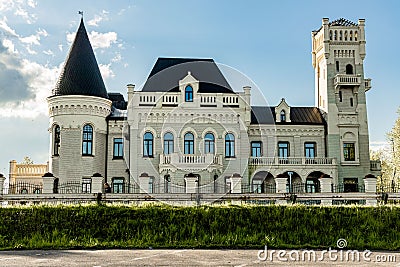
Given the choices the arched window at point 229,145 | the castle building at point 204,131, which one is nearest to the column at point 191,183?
the castle building at point 204,131

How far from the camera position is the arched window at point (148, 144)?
3569cm

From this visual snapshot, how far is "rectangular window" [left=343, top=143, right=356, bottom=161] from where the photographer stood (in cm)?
3803

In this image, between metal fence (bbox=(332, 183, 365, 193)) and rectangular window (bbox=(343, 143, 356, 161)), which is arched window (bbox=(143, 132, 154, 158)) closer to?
metal fence (bbox=(332, 183, 365, 193))

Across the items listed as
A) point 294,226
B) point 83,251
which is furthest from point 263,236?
point 83,251

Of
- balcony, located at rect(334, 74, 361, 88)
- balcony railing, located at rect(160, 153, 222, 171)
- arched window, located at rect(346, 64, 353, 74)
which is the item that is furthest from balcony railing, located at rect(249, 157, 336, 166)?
arched window, located at rect(346, 64, 353, 74)

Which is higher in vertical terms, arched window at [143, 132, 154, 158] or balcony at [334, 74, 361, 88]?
balcony at [334, 74, 361, 88]

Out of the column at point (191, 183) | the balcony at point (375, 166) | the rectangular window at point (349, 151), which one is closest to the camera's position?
the column at point (191, 183)

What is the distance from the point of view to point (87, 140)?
116 ft

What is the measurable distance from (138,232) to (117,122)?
19.1 meters

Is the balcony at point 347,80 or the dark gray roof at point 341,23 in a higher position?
the dark gray roof at point 341,23

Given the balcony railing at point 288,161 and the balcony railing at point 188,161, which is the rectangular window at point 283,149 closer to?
the balcony railing at point 288,161

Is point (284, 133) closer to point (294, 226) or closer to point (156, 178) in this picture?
point (156, 178)

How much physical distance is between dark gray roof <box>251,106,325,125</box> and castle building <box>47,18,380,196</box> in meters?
0.12

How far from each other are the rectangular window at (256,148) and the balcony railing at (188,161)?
13.7ft
